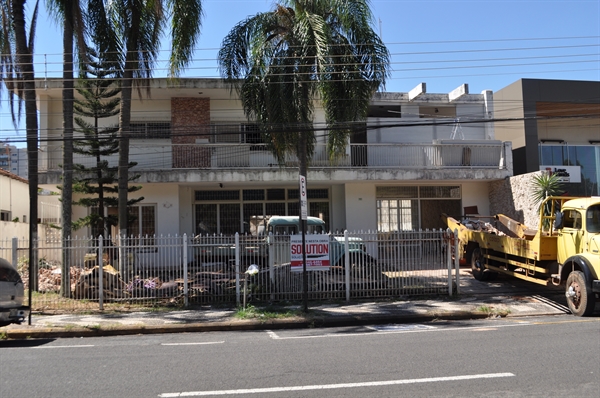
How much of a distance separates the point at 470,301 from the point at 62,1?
12.8 metres

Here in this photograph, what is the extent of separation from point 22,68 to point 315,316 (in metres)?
10.5

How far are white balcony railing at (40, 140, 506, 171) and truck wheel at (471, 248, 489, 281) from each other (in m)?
5.25

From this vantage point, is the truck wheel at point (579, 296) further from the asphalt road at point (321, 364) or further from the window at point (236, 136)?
the window at point (236, 136)

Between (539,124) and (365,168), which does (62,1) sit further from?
(539,124)

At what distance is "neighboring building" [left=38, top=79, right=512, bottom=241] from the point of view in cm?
1981

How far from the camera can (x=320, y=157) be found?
20750mm

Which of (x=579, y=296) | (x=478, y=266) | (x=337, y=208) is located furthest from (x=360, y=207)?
(x=579, y=296)

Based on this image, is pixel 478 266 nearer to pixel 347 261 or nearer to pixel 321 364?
pixel 347 261

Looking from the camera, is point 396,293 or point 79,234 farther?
point 79,234

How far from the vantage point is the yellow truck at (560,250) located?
1114 cm

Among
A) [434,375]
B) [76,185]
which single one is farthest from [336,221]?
[434,375]

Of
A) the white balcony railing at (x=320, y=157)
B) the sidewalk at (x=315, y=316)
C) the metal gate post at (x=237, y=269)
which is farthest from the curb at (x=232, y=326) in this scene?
the white balcony railing at (x=320, y=157)

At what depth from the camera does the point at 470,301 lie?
13453 mm

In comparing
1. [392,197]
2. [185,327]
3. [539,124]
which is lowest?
[185,327]
